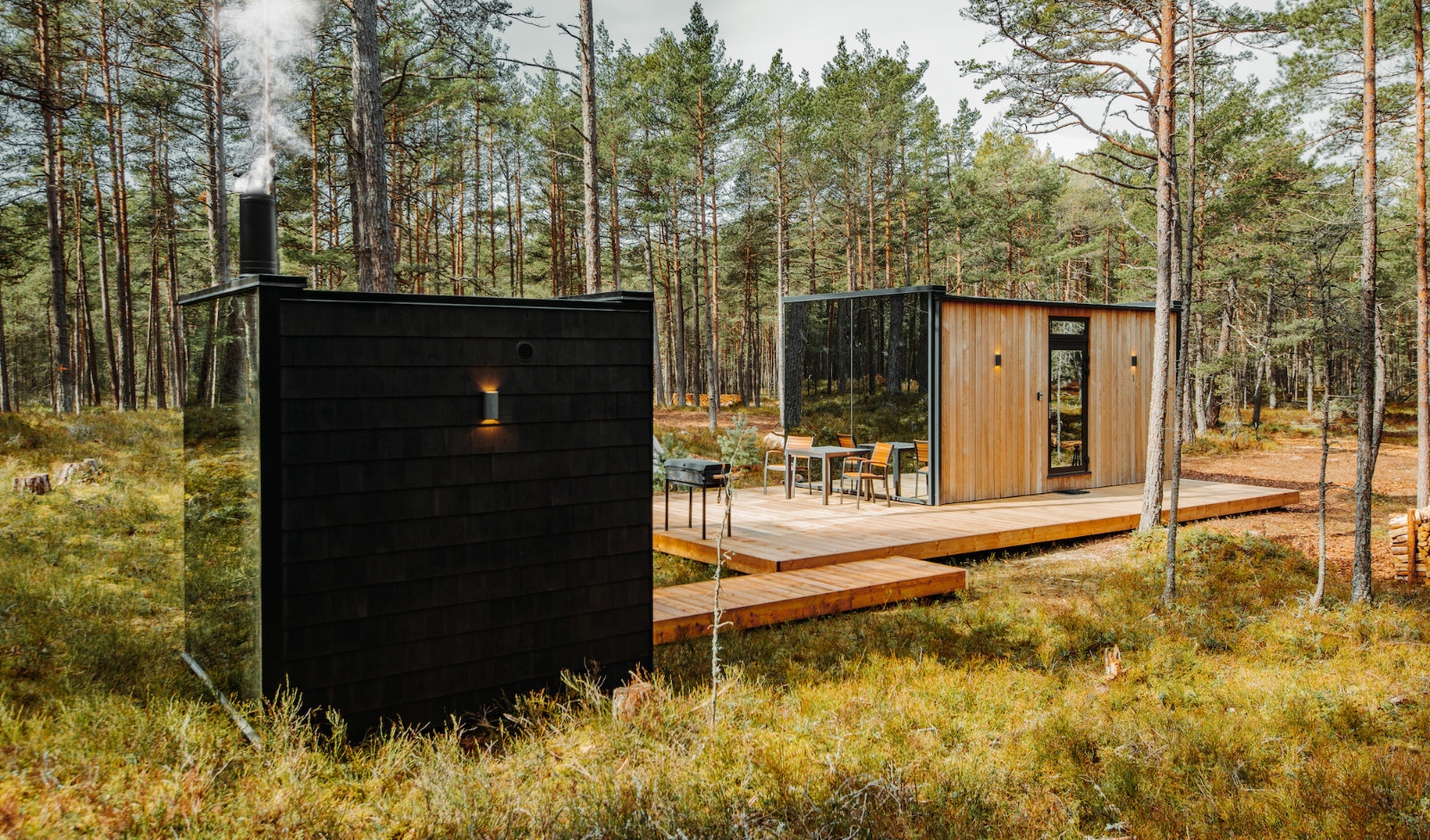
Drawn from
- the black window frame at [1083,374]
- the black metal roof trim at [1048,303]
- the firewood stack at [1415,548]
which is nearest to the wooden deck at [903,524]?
the black window frame at [1083,374]

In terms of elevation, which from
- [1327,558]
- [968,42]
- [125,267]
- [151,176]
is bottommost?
[1327,558]

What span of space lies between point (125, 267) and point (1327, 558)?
71.1 ft

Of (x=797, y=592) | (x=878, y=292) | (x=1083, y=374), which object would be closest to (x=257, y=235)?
(x=797, y=592)

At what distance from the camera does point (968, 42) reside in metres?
23.5

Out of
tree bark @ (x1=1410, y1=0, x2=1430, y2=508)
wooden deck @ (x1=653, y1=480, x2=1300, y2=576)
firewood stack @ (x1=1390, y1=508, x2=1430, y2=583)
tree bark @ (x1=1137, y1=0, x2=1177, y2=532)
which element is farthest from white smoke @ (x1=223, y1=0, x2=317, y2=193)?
tree bark @ (x1=1410, y1=0, x2=1430, y2=508)

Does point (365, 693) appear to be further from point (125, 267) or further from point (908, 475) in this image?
point (125, 267)

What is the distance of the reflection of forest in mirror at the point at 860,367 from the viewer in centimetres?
946

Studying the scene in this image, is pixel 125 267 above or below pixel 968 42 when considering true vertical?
below

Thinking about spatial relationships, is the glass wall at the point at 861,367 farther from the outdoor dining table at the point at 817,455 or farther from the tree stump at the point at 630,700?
the tree stump at the point at 630,700

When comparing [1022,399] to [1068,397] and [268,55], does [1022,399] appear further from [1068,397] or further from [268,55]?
[268,55]

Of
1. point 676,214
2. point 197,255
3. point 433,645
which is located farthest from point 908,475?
point 197,255

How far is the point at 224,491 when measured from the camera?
3838 mm

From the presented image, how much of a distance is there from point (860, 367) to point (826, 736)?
21.6 feet

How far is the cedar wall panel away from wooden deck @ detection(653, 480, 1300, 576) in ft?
1.00
